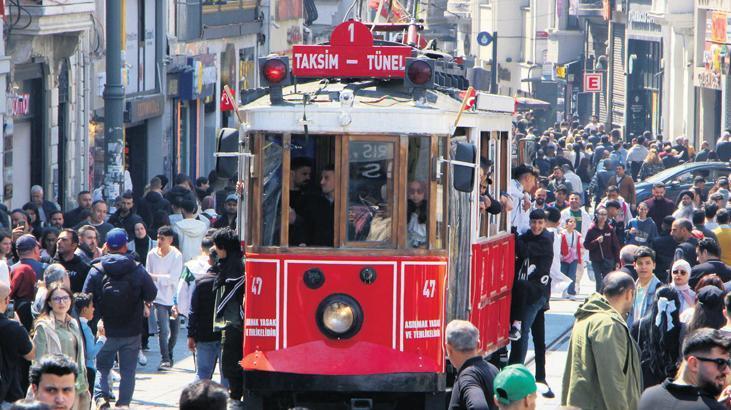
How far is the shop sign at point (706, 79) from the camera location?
4759 centimetres

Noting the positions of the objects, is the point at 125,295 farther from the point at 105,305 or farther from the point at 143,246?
the point at 143,246

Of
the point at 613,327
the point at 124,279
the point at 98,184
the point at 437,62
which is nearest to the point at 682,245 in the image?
the point at 437,62

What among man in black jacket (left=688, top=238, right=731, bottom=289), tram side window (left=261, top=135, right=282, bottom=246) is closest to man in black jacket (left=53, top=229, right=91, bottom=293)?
tram side window (left=261, top=135, right=282, bottom=246)

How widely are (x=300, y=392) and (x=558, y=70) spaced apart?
54569 mm

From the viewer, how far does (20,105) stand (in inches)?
974

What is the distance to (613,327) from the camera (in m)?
9.95

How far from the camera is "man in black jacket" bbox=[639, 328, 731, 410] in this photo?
7.83 metres

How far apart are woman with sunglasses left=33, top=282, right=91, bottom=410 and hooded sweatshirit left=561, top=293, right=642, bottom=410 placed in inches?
129

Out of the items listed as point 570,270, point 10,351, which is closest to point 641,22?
point 570,270

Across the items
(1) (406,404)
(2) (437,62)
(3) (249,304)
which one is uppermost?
(2) (437,62)

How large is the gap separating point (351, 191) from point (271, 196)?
1.81ft

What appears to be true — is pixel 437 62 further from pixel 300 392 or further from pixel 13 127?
pixel 13 127

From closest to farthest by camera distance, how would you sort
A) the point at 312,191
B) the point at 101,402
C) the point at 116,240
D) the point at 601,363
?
the point at 601,363 → the point at 312,191 → the point at 101,402 → the point at 116,240

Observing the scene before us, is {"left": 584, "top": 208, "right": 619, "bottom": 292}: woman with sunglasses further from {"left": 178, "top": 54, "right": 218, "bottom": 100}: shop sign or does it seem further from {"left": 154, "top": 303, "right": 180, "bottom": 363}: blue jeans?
{"left": 178, "top": 54, "right": 218, "bottom": 100}: shop sign
